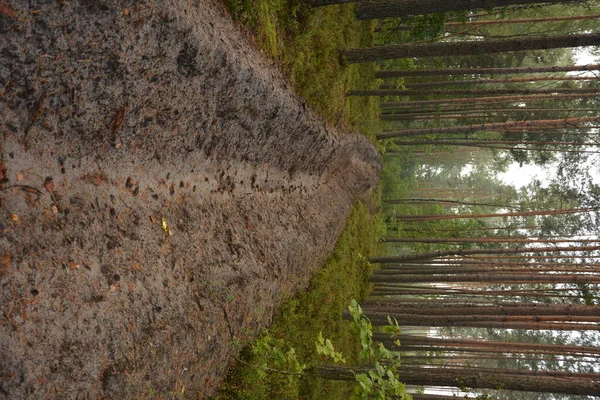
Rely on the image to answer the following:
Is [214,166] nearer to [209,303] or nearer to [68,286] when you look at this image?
[209,303]

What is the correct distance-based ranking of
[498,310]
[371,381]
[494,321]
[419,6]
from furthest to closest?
1. [494,321]
2. [498,310]
3. [419,6]
4. [371,381]

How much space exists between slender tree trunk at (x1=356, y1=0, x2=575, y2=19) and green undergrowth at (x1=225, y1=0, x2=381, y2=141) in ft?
2.04

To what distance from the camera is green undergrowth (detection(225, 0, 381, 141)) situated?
4887 millimetres

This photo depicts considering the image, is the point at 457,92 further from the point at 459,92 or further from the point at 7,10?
the point at 7,10

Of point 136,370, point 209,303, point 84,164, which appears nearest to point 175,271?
point 209,303

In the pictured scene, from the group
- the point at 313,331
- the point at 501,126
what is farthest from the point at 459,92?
the point at 313,331

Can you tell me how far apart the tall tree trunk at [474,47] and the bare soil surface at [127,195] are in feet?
7.10

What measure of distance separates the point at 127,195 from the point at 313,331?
418cm

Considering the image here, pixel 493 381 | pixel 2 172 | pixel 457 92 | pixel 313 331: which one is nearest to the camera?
pixel 2 172

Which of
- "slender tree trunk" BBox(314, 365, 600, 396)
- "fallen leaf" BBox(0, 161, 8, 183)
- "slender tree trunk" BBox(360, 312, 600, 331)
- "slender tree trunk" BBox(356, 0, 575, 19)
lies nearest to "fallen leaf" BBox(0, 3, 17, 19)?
"fallen leaf" BBox(0, 161, 8, 183)

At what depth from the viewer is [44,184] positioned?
121 inches

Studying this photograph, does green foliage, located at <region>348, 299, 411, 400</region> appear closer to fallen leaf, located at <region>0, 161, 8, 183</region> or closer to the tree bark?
fallen leaf, located at <region>0, 161, 8, 183</region>

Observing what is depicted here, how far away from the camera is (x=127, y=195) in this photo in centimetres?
379

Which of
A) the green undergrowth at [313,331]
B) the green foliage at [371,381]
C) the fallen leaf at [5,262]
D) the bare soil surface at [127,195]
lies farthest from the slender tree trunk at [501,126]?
the fallen leaf at [5,262]
